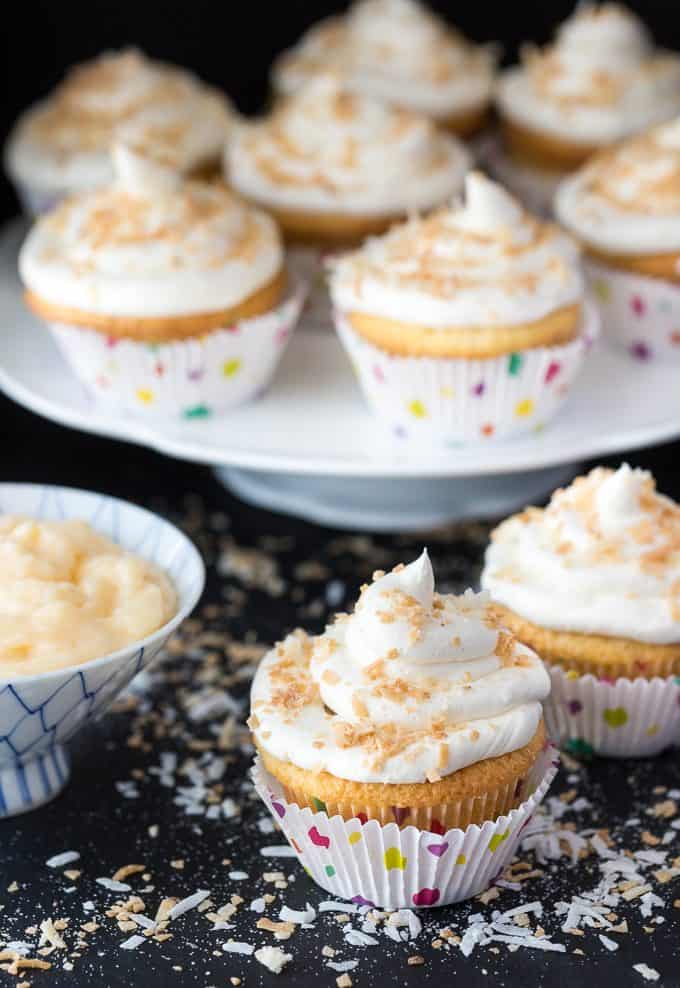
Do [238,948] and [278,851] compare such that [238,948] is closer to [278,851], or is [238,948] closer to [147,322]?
[278,851]

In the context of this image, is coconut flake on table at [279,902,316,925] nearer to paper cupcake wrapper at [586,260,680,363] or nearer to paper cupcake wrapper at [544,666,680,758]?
paper cupcake wrapper at [544,666,680,758]

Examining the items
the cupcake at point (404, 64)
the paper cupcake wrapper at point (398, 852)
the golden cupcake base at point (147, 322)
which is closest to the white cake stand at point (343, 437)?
the golden cupcake base at point (147, 322)

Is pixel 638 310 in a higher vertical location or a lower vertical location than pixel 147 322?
lower

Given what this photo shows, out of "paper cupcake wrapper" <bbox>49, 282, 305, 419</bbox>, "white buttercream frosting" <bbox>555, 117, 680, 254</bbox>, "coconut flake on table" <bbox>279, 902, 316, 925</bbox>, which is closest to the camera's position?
"coconut flake on table" <bbox>279, 902, 316, 925</bbox>

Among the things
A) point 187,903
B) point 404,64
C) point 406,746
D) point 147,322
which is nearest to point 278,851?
point 187,903

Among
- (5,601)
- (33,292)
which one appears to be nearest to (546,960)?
(5,601)

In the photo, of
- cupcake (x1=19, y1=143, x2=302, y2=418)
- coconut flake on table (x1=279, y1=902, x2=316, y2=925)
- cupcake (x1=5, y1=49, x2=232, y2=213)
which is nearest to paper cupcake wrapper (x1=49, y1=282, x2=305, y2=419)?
cupcake (x1=19, y1=143, x2=302, y2=418)
